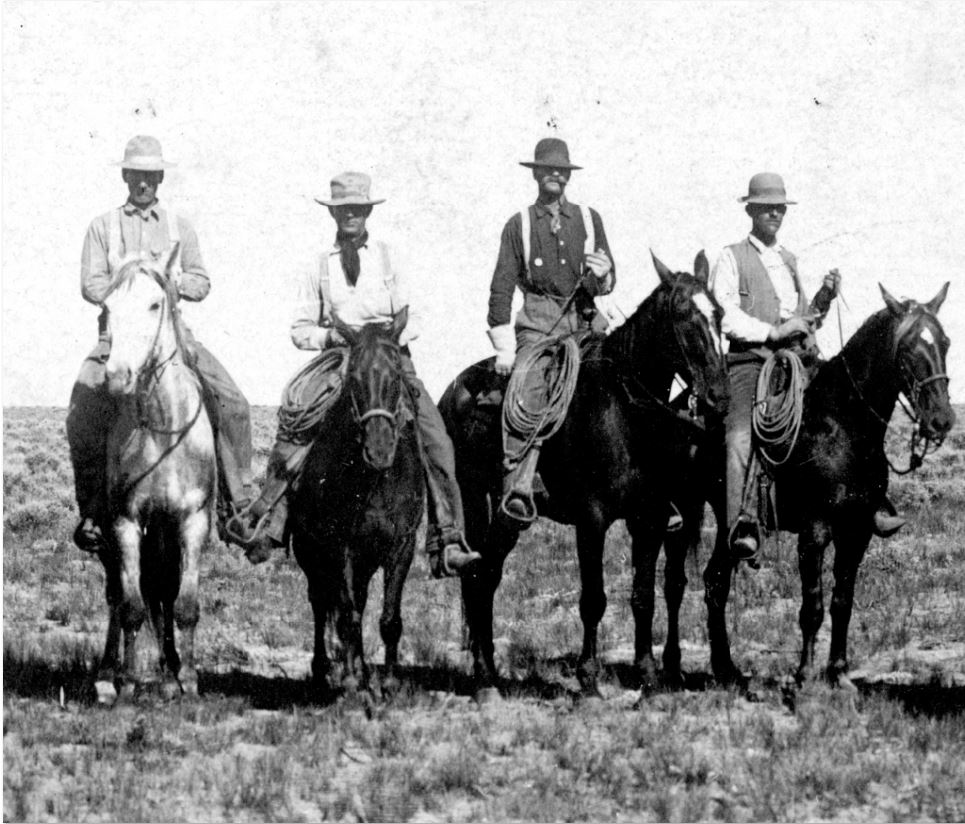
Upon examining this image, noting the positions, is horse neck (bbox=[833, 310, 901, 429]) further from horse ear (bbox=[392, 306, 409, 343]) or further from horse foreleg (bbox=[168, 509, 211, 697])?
horse foreleg (bbox=[168, 509, 211, 697])

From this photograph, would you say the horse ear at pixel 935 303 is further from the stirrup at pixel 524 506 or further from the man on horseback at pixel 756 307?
the stirrup at pixel 524 506

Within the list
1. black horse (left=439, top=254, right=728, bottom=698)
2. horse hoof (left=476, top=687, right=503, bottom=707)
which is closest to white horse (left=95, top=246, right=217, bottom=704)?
horse hoof (left=476, top=687, right=503, bottom=707)

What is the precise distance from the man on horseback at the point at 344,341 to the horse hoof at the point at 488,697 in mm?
877

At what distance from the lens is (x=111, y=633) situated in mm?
11148

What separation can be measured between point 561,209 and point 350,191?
1702mm

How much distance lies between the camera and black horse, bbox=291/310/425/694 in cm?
985

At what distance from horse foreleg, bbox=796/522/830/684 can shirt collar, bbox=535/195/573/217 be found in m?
2.92

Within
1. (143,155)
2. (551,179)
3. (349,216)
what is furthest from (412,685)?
(143,155)

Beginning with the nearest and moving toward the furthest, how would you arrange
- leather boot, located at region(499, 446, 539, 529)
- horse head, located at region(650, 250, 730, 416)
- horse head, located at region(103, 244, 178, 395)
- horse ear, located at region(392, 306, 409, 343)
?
1. horse head, located at region(103, 244, 178, 395)
2. horse ear, located at region(392, 306, 409, 343)
3. horse head, located at region(650, 250, 730, 416)
4. leather boot, located at region(499, 446, 539, 529)

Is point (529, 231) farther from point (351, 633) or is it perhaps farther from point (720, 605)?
point (351, 633)

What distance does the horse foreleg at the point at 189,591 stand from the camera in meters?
10.5

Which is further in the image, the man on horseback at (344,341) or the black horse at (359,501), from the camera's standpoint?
the man on horseback at (344,341)

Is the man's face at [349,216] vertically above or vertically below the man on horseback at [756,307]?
above

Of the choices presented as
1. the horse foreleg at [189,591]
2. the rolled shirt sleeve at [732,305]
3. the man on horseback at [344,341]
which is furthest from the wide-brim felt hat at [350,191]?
the rolled shirt sleeve at [732,305]
